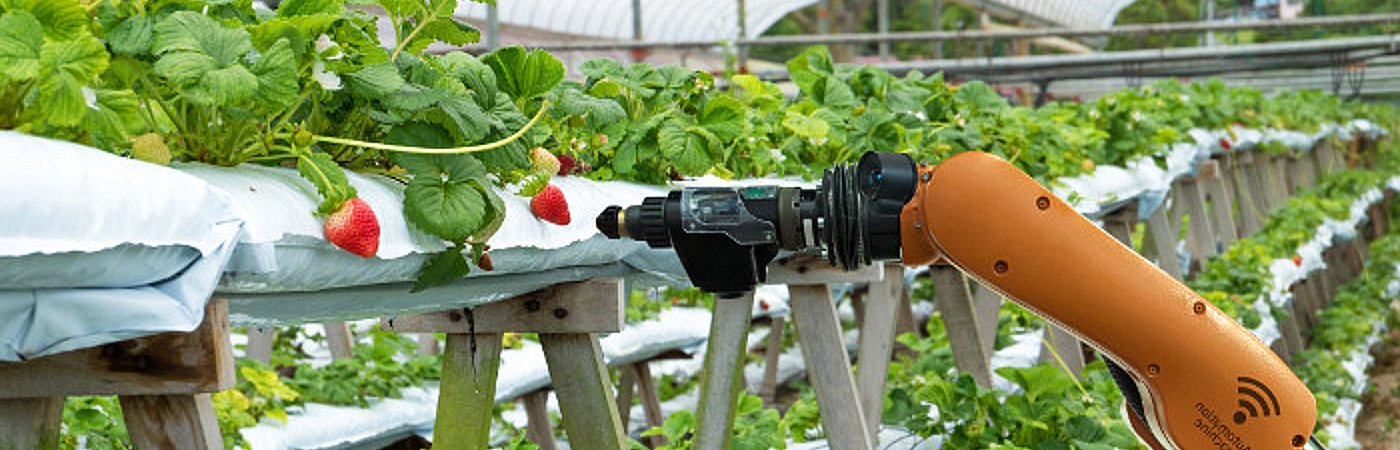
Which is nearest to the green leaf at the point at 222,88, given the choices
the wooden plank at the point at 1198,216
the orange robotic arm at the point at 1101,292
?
the orange robotic arm at the point at 1101,292

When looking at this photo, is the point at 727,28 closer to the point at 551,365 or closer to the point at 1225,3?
the point at 1225,3

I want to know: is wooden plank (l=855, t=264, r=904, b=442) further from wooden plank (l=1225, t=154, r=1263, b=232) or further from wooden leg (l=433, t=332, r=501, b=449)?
wooden plank (l=1225, t=154, r=1263, b=232)

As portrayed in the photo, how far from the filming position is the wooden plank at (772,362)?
7875 millimetres

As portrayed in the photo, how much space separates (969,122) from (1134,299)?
9.29 feet

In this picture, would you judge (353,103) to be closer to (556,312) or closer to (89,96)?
(89,96)

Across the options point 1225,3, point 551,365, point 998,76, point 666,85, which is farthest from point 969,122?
point 1225,3

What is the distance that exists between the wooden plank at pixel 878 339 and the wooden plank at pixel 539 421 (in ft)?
3.67

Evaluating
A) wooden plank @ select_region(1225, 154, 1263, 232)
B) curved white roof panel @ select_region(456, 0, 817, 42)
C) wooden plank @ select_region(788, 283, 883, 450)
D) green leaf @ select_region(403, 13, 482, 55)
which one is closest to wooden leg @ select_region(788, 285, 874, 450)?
wooden plank @ select_region(788, 283, 883, 450)

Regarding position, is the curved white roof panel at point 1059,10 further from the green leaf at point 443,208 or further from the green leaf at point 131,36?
the green leaf at point 131,36

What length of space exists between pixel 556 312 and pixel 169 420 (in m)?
0.90

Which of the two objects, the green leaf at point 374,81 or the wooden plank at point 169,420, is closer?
the wooden plank at point 169,420

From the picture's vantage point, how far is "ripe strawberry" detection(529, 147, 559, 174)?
2.42 metres

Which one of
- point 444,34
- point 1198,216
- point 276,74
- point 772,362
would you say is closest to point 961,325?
point 444,34

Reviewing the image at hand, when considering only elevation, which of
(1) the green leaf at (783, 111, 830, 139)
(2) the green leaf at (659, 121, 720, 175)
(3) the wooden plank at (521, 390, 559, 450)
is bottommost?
(3) the wooden plank at (521, 390, 559, 450)
